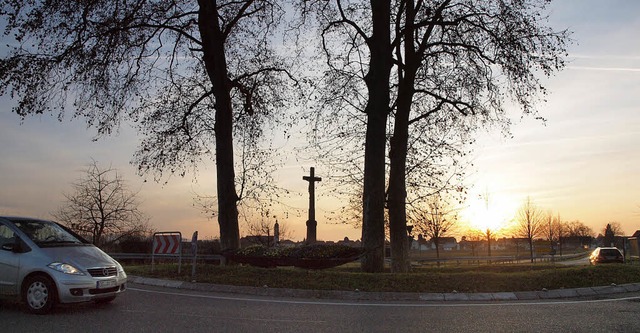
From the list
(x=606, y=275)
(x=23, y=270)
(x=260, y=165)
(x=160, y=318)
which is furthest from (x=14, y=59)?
(x=606, y=275)

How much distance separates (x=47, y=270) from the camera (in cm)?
805

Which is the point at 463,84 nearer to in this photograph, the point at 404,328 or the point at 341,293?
the point at 341,293

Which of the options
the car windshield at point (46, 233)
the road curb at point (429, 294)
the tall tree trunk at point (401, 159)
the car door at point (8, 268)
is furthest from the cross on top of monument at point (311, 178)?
the car door at point (8, 268)

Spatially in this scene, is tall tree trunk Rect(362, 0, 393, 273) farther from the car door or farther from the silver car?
the car door

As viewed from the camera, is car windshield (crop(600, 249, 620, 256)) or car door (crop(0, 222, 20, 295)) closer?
car door (crop(0, 222, 20, 295))

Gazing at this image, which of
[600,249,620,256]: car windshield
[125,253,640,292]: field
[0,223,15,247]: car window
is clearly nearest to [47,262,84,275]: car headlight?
[0,223,15,247]: car window

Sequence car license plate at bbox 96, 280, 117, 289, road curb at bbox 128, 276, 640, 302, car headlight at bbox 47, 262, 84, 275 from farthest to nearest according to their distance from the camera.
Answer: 1. road curb at bbox 128, 276, 640, 302
2. car license plate at bbox 96, 280, 117, 289
3. car headlight at bbox 47, 262, 84, 275

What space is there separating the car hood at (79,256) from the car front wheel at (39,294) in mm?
379

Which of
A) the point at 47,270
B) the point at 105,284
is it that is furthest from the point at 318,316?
the point at 47,270

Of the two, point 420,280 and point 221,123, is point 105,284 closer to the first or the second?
point 420,280

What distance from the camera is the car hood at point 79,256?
829 cm

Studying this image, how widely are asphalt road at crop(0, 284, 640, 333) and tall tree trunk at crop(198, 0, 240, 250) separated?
20.8ft

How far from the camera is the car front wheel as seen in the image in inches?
313

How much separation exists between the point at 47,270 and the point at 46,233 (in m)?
1.15
